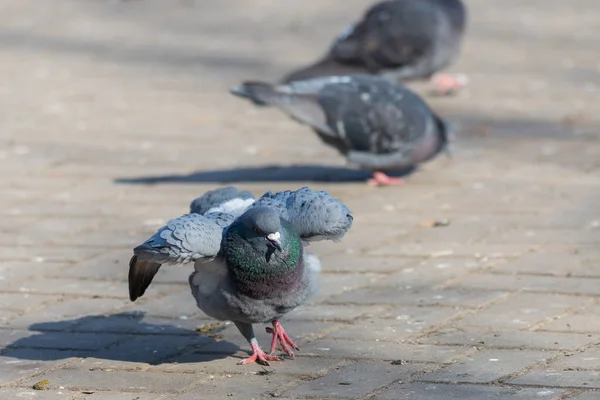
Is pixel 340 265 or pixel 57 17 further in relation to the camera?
pixel 57 17

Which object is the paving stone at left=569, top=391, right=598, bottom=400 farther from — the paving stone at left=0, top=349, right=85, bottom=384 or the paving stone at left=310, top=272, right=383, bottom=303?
the paving stone at left=0, top=349, right=85, bottom=384

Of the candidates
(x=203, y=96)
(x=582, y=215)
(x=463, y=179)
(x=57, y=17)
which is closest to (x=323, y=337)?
(x=582, y=215)

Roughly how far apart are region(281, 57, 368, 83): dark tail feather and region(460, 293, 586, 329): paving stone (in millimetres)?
3544

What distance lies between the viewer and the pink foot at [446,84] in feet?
34.9

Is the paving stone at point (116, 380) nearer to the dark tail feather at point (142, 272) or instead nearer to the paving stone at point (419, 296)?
the dark tail feather at point (142, 272)

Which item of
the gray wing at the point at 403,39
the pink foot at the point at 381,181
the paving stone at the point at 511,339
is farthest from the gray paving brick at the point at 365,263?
the gray wing at the point at 403,39

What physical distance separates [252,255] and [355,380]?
59 centimetres

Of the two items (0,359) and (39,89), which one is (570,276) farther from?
(39,89)

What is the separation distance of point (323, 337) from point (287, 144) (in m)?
3.97

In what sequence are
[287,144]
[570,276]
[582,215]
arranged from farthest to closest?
[287,144], [582,215], [570,276]

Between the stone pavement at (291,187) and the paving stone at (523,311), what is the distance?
0.02 meters

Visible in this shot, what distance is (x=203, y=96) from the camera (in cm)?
1047

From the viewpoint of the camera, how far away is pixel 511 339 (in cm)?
486

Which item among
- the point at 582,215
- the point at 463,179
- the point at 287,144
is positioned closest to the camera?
the point at 582,215
